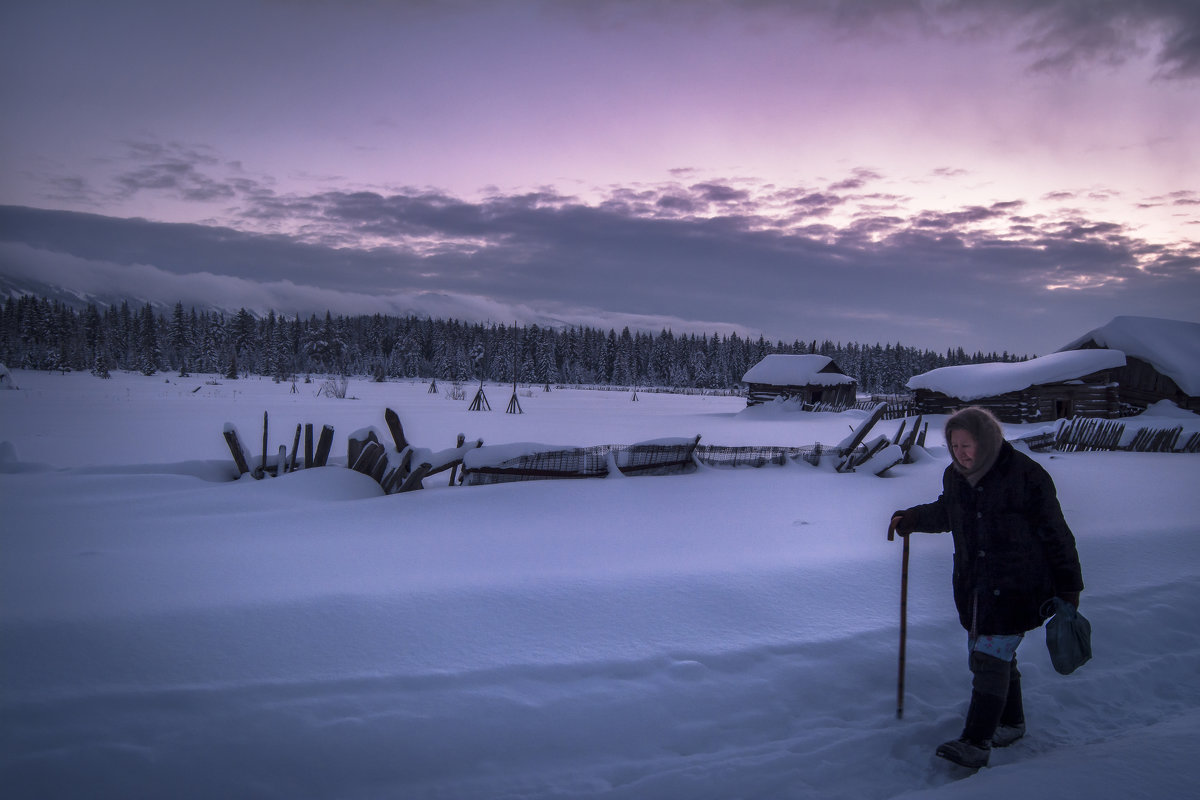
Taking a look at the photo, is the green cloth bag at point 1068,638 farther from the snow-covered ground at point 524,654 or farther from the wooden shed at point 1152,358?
the wooden shed at point 1152,358

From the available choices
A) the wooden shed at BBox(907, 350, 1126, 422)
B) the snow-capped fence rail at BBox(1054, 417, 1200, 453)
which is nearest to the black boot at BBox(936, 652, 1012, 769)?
the snow-capped fence rail at BBox(1054, 417, 1200, 453)

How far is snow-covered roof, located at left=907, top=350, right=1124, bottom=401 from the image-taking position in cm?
2914

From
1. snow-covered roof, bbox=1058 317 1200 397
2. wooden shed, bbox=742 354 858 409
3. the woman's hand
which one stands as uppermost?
snow-covered roof, bbox=1058 317 1200 397

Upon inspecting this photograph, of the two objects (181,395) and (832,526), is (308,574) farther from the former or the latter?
(181,395)

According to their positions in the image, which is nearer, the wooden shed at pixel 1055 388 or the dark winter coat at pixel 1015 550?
the dark winter coat at pixel 1015 550

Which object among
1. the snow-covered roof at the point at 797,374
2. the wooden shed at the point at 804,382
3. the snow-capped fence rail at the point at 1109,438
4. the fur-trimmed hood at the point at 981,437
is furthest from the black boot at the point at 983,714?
the snow-covered roof at the point at 797,374

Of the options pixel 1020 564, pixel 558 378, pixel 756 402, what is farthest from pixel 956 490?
pixel 558 378

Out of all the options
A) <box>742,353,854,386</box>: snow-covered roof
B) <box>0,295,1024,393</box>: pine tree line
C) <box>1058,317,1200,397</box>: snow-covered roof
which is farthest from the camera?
<box>0,295,1024,393</box>: pine tree line

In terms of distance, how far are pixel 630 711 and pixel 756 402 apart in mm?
42029

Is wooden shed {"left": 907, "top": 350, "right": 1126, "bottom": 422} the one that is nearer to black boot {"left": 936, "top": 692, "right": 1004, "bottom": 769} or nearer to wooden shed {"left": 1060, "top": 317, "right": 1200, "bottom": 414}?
wooden shed {"left": 1060, "top": 317, "right": 1200, "bottom": 414}

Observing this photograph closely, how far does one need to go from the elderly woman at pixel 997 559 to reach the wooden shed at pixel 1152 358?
3451 centimetres

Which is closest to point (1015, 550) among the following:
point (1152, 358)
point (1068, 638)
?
point (1068, 638)

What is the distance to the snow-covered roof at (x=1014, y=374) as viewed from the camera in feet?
95.6

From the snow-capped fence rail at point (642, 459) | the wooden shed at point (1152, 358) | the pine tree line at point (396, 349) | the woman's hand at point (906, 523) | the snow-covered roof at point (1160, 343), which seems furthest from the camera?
the pine tree line at point (396, 349)
